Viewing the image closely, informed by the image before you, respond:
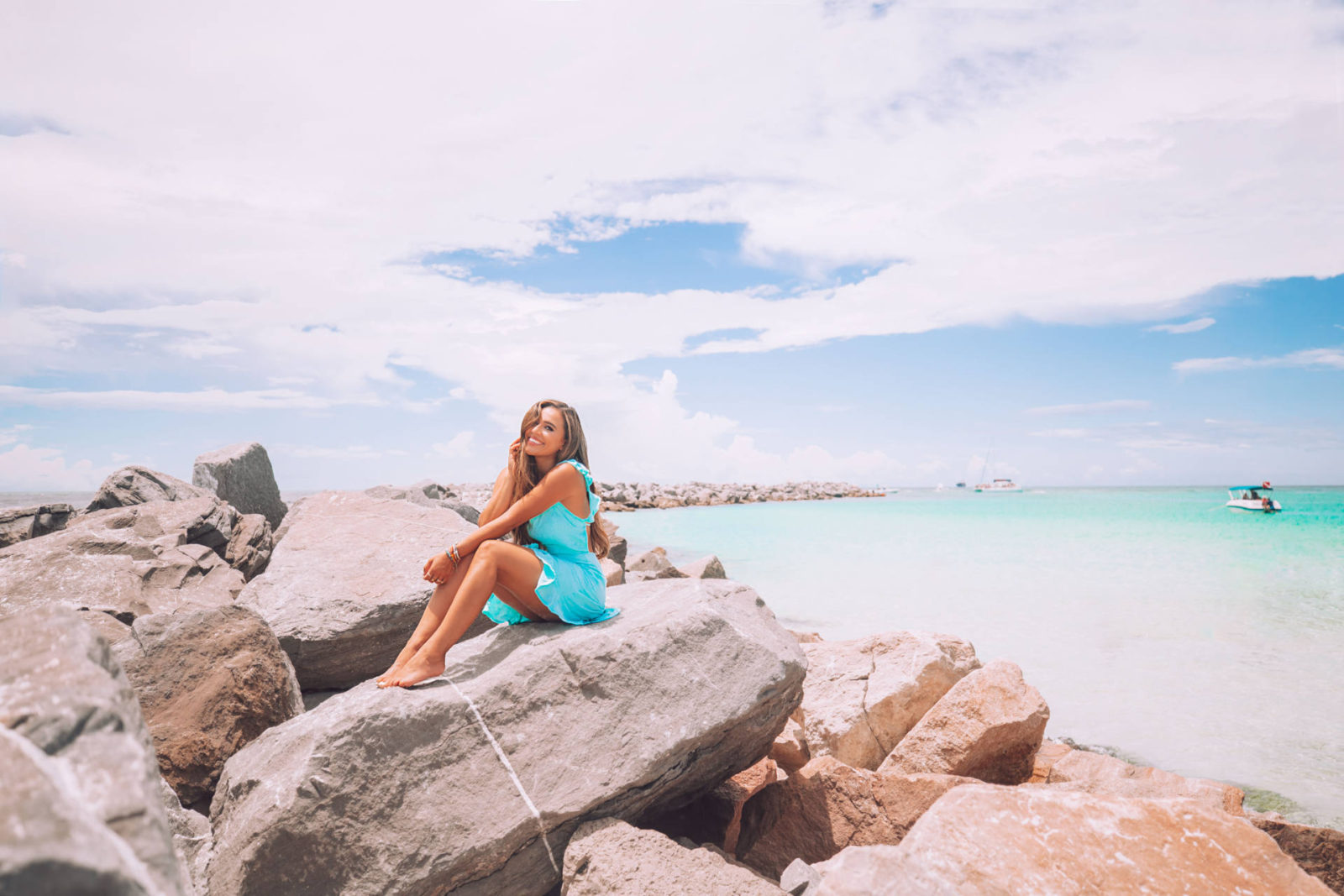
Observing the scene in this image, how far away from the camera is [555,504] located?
→ 431 cm

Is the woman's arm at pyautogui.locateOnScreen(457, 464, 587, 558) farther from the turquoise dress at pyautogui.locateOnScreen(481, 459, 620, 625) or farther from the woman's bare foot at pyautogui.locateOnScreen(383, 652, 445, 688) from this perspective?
the woman's bare foot at pyautogui.locateOnScreen(383, 652, 445, 688)

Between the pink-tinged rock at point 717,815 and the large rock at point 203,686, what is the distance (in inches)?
94.7

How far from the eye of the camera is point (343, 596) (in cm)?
517

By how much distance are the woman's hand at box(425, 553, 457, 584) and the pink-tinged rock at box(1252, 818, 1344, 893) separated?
4.69 meters

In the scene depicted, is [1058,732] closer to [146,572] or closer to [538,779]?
[538,779]

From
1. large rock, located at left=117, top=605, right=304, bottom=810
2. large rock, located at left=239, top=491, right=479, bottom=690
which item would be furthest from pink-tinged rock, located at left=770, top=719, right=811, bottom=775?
large rock, located at left=117, top=605, right=304, bottom=810

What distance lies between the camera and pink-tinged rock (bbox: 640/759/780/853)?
4.26 metres

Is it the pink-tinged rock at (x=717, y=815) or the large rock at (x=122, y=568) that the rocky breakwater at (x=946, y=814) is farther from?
the large rock at (x=122, y=568)

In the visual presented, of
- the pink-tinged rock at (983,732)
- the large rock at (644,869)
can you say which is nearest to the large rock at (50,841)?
the large rock at (644,869)

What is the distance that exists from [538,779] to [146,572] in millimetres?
4912

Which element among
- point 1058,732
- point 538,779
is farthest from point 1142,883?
point 1058,732

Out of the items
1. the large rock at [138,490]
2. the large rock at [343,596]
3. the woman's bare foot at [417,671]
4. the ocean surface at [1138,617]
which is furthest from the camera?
the large rock at [138,490]

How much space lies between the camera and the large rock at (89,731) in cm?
131

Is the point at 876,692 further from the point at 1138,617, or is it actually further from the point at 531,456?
the point at 1138,617
